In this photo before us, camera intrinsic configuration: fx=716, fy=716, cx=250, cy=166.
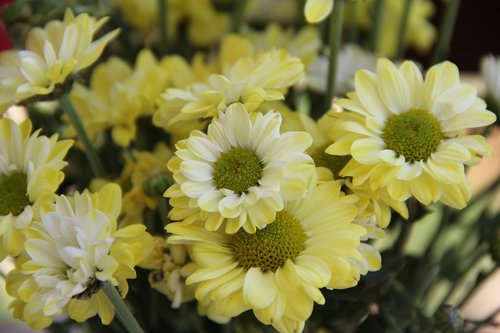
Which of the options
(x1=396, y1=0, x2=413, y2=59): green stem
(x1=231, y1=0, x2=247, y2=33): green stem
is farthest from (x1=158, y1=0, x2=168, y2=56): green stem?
(x1=396, y1=0, x2=413, y2=59): green stem

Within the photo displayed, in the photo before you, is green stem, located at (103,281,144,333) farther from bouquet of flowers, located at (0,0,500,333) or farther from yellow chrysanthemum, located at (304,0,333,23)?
yellow chrysanthemum, located at (304,0,333,23)

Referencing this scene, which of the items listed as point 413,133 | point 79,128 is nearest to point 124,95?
point 79,128

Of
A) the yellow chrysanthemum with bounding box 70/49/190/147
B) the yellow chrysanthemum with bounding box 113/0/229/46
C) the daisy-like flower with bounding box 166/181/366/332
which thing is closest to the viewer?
the daisy-like flower with bounding box 166/181/366/332

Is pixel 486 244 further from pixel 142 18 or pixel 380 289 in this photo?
pixel 142 18

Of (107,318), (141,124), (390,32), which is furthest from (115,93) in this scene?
(390,32)

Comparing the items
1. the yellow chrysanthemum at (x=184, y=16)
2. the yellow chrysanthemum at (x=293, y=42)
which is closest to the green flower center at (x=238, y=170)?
the yellow chrysanthemum at (x=293, y=42)

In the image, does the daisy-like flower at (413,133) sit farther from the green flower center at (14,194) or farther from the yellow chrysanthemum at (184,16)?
the yellow chrysanthemum at (184,16)
